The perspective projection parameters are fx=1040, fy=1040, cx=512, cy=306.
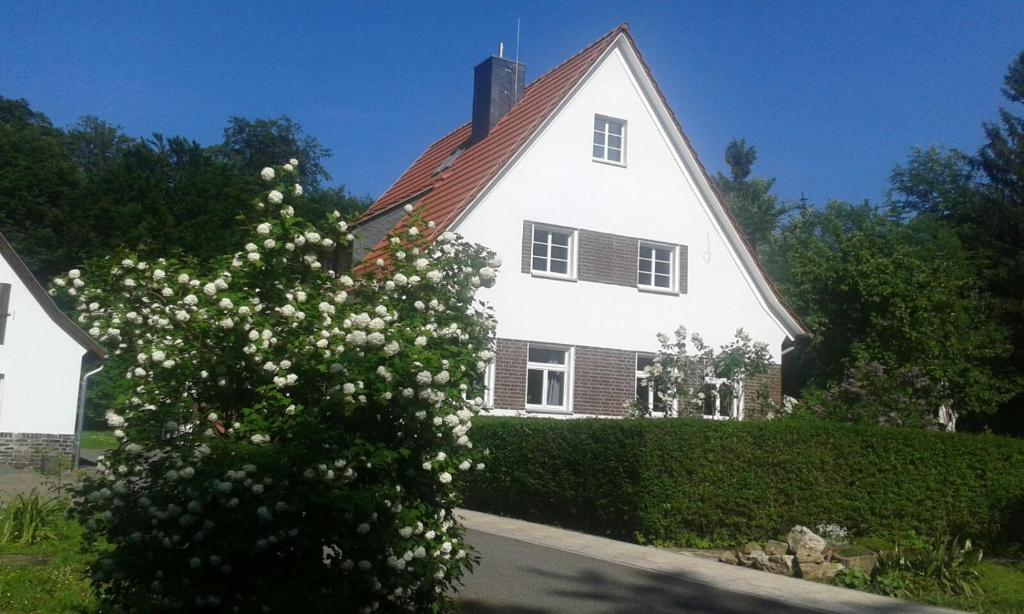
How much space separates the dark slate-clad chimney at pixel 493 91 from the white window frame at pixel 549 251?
4514mm

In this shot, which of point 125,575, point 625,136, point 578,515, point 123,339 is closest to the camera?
point 125,575

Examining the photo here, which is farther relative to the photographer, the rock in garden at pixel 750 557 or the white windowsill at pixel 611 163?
the white windowsill at pixel 611 163

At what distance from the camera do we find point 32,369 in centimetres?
2625

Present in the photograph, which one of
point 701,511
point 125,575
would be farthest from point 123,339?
point 701,511

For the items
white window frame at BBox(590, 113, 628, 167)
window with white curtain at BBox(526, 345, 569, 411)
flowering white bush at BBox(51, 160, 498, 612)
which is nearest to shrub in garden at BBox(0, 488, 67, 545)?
flowering white bush at BBox(51, 160, 498, 612)

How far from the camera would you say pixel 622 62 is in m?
23.0

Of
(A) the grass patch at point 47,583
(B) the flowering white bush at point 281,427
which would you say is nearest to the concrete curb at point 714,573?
(B) the flowering white bush at point 281,427

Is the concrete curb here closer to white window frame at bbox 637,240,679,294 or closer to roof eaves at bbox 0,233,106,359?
white window frame at bbox 637,240,679,294

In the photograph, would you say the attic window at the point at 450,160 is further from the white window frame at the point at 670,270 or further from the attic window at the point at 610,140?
the white window frame at the point at 670,270

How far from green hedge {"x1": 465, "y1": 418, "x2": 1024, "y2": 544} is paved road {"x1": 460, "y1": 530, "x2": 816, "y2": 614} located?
2247mm

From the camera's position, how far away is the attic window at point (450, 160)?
87.3 ft

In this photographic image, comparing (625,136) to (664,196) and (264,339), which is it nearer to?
(664,196)

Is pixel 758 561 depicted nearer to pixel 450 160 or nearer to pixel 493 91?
pixel 493 91

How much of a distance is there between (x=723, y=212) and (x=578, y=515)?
1059cm
